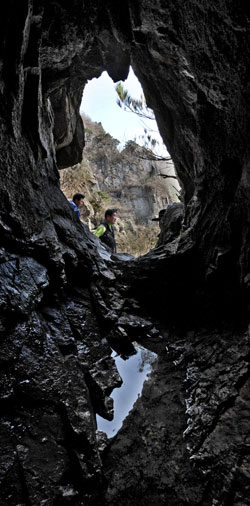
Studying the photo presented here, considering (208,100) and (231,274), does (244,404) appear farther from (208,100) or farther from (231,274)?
(208,100)

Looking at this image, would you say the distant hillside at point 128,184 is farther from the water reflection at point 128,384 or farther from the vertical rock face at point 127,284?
the water reflection at point 128,384

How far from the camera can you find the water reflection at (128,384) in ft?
12.7

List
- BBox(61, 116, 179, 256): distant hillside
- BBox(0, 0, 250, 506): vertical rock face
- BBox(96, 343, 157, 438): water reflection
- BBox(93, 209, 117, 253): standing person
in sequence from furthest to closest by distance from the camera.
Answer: BBox(61, 116, 179, 256): distant hillside, BBox(93, 209, 117, 253): standing person, BBox(96, 343, 157, 438): water reflection, BBox(0, 0, 250, 506): vertical rock face

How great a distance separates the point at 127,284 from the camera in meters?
8.33

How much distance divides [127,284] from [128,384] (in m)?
3.68

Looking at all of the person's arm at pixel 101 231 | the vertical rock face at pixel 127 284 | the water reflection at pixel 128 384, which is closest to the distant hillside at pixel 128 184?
the person's arm at pixel 101 231

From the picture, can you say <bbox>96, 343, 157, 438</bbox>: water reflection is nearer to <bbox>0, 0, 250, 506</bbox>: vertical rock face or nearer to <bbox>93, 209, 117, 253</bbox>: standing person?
→ <bbox>0, 0, 250, 506</bbox>: vertical rock face

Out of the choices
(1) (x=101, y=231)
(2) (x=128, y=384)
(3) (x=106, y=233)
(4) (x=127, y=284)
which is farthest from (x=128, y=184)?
(2) (x=128, y=384)

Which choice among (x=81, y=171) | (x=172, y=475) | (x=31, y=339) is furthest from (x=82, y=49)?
(x=81, y=171)

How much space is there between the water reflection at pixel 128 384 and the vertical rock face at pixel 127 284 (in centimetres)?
16

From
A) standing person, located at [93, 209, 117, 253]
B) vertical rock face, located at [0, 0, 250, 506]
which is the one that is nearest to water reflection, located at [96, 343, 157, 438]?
vertical rock face, located at [0, 0, 250, 506]

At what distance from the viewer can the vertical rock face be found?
9.88 ft

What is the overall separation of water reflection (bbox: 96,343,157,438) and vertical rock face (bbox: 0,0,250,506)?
0.16 meters

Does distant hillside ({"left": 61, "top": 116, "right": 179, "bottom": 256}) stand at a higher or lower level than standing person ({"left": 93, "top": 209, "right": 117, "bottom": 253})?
higher
